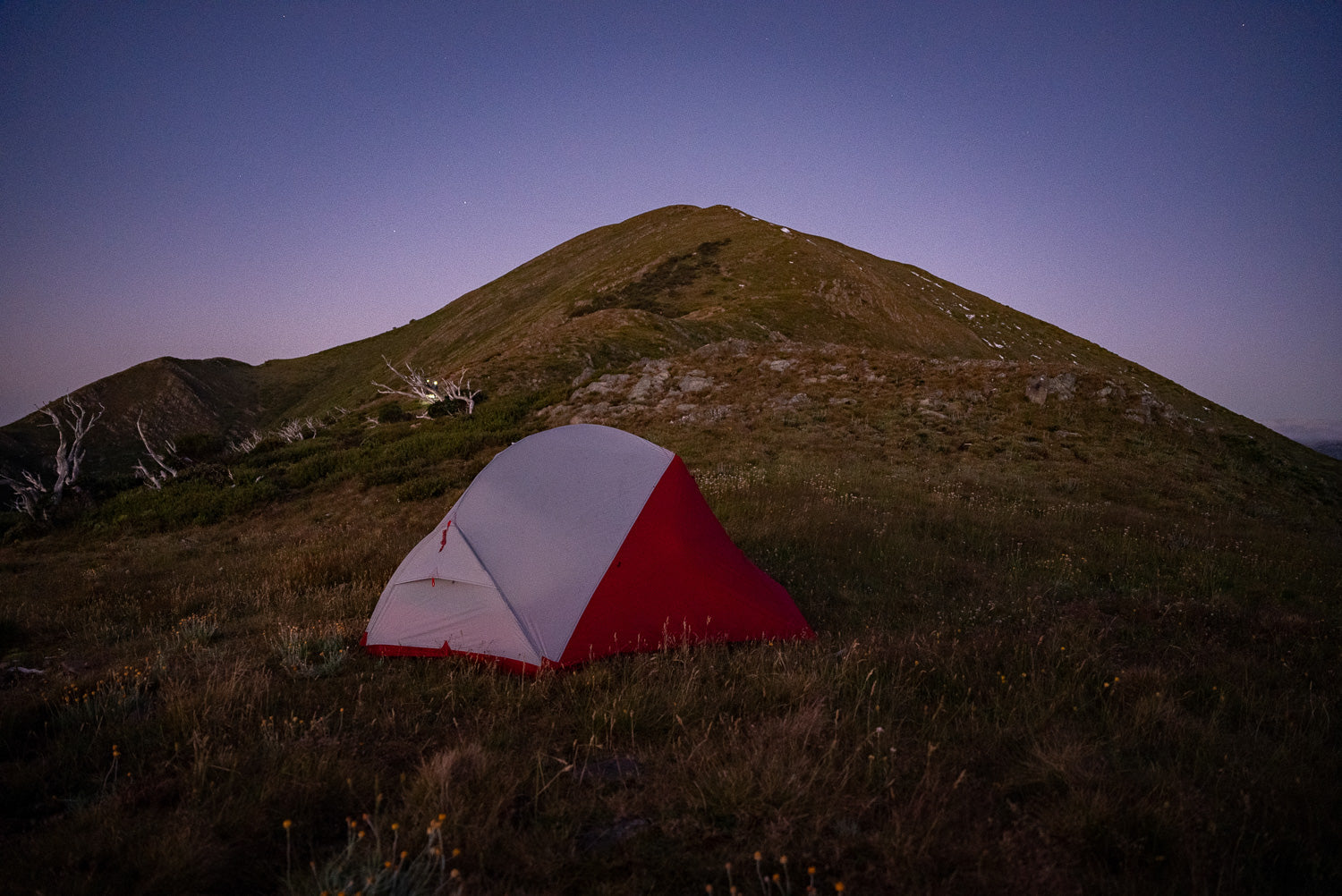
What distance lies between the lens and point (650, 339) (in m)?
33.1

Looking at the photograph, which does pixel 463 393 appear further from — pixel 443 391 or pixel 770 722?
pixel 770 722

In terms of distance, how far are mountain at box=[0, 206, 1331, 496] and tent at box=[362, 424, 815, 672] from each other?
13508mm

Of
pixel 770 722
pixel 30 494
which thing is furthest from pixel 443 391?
pixel 770 722

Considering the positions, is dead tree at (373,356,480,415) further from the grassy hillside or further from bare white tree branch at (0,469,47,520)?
the grassy hillside

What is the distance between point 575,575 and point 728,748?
7.50 feet

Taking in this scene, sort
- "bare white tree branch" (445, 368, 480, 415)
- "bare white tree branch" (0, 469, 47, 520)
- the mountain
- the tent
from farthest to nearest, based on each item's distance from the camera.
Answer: the mountain
"bare white tree branch" (445, 368, 480, 415)
"bare white tree branch" (0, 469, 47, 520)
the tent

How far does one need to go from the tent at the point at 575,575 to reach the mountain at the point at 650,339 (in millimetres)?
13508

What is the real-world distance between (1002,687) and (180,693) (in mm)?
5912

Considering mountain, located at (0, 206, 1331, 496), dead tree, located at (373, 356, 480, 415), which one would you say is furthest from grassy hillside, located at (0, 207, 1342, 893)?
dead tree, located at (373, 356, 480, 415)

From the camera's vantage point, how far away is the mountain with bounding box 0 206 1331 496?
82.1ft

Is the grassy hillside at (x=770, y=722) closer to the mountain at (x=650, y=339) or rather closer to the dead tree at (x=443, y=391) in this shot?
the mountain at (x=650, y=339)

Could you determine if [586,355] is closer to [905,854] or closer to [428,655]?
[428,655]

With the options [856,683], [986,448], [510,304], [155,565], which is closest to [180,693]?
[856,683]

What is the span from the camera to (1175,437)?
1603 cm
